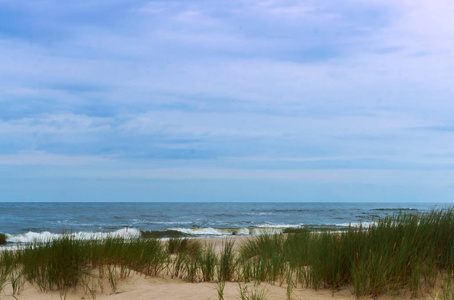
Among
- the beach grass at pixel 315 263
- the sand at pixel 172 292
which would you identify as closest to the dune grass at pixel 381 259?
the beach grass at pixel 315 263

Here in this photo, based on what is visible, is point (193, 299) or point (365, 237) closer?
point (193, 299)

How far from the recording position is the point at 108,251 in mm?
6660

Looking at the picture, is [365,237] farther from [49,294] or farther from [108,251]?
[49,294]

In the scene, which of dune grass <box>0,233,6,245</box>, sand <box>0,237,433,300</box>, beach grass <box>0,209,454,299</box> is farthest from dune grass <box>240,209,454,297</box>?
dune grass <box>0,233,6,245</box>

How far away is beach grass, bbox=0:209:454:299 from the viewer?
5.34m

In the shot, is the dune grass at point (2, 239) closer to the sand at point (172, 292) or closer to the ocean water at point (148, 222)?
the ocean water at point (148, 222)

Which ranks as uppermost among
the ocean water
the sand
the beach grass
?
the beach grass

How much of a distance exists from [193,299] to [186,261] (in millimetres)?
1795

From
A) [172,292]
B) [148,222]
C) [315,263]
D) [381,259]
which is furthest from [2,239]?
[381,259]

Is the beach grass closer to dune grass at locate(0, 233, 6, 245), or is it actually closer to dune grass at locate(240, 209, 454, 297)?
dune grass at locate(240, 209, 454, 297)

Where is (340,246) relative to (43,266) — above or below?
above

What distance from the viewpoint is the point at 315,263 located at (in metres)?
5.86

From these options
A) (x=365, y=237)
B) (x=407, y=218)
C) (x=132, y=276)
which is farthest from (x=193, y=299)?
(x=407, y=218)

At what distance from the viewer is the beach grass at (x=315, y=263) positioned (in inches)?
210
